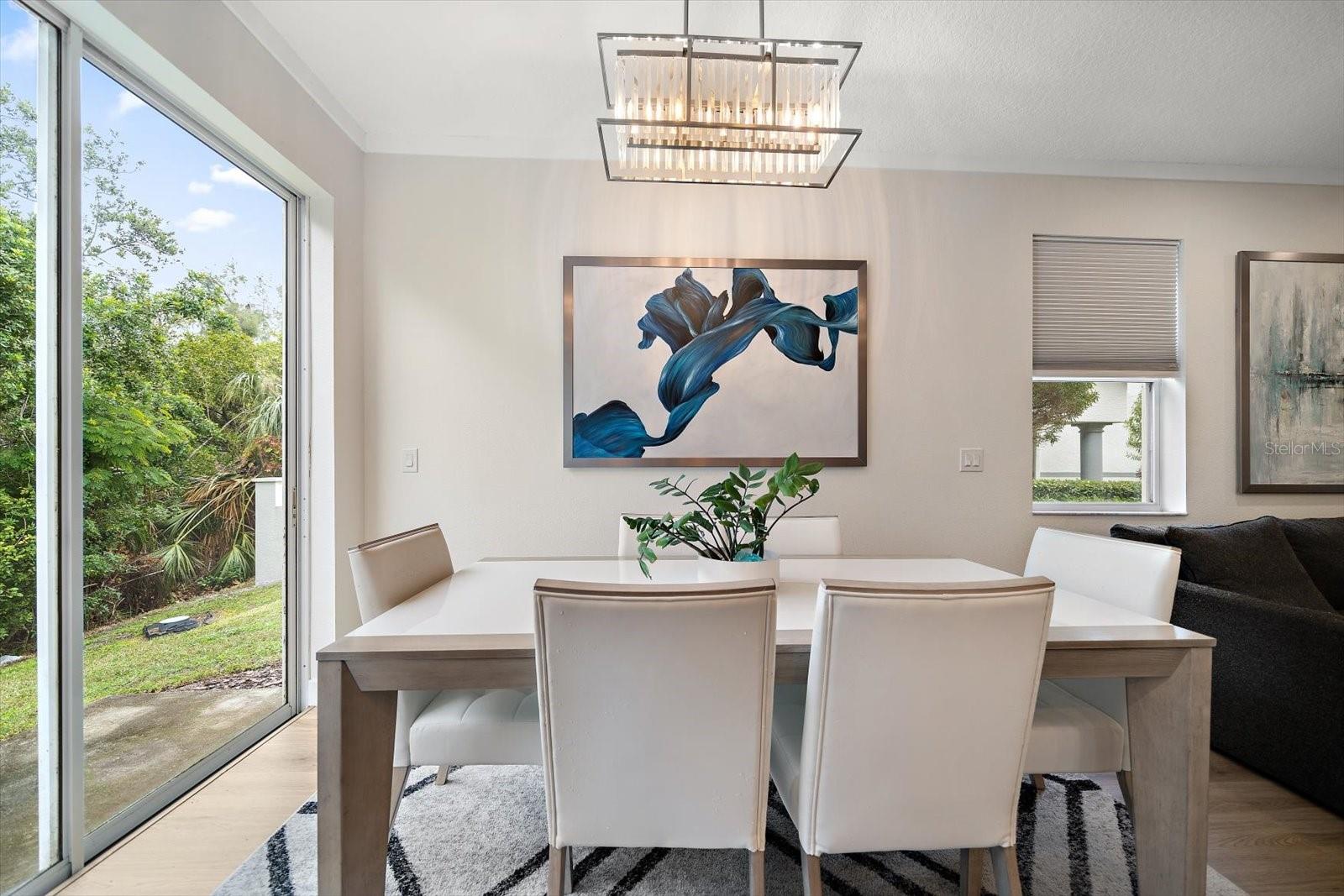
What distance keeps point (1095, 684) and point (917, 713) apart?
0.82 m

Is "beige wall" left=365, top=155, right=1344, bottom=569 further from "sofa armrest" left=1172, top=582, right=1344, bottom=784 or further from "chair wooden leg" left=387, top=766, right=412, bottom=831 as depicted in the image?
"chair wooden leg" left=387, top=766, right=412, bottom=831

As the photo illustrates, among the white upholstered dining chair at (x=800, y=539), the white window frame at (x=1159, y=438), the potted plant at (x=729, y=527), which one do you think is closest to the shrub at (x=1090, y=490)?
the white window frame at (x=1159, y=438)

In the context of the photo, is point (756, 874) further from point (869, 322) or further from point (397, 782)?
point (869, 322)

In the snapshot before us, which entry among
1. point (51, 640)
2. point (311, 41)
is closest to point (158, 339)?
point (51, 640)

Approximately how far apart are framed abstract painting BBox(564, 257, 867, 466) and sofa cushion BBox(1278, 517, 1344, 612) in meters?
1.87

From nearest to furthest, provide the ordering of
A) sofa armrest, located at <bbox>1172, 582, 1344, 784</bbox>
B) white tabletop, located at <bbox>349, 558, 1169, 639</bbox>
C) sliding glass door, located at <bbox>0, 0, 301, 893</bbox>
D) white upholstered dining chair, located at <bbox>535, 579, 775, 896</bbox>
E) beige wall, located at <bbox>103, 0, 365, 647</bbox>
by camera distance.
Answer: white upholstered dining chair, located at <bbox>535, 579, 775, 896</bbox> < white tabletop, located at <bbox>349, 558, 1169, 639</bbox> < sliding glass door, located at <bbox>0, 0, 301, 893</bbox> < sofa armrest, located at <bbox>1172, 582, 1344, 784</bbox> < beige wall, located at <bbox>103, 0, 365, 647</bbox>

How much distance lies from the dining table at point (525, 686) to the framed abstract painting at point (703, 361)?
1.51m

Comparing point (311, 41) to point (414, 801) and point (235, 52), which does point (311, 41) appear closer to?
point (235, 52)

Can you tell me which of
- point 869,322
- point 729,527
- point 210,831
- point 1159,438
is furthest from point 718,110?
point 1159,438

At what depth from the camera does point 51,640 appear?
5.15 ft

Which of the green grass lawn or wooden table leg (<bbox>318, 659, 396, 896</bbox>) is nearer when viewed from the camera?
wooden table leg (<bbox>318, 659, 396, 896</bbox>)

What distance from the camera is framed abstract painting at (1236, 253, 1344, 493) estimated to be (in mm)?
3131

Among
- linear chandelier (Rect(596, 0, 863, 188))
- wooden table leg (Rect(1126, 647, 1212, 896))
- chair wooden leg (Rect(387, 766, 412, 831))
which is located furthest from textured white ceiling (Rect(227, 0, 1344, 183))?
chair wooden leg (Rect(387, 766, 412, 831))

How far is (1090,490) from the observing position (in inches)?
127
